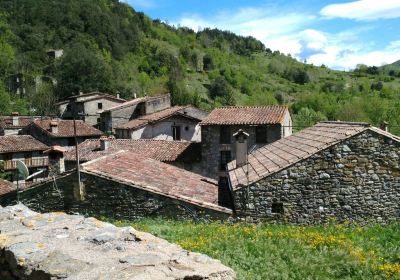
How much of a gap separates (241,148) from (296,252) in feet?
30.5

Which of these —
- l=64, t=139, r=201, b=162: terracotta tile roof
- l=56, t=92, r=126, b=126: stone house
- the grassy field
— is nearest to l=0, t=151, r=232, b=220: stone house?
the grassy field

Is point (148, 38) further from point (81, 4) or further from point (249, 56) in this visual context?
point (249, 56)

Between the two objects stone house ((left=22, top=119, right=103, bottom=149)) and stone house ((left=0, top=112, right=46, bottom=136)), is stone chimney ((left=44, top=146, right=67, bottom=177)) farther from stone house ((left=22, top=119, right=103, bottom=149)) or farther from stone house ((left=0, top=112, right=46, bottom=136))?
stone house ((left=0, top=112, right=46, bottom=136))

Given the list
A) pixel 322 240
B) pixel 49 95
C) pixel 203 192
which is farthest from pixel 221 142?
pixel 49 95

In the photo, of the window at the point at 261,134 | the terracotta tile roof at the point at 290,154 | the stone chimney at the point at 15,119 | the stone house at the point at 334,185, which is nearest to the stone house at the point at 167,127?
the window at the point at 261,134

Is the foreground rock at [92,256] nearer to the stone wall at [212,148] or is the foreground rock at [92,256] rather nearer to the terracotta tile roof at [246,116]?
the terracotta tile roof at [246,116]

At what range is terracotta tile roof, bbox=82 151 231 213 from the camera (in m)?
12.7

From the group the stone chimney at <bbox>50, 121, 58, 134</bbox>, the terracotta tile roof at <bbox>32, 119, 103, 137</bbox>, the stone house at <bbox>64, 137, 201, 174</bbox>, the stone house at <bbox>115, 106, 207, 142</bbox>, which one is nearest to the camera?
the stone house at <bbox>64, 137, 201, 174</bbox>

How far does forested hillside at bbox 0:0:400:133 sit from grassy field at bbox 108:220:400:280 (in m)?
40.9

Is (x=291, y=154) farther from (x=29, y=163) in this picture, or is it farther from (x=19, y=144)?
(x=19, y=144)

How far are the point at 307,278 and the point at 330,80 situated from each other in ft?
416

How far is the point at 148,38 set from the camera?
415ft

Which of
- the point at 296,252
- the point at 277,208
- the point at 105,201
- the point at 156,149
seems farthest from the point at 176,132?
the point at 296,252

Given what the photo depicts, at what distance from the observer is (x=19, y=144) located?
37688mm
